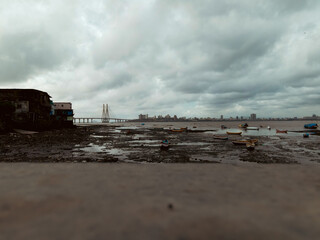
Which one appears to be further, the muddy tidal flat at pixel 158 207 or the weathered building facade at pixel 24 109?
the weathered building facade at pixel 24 109

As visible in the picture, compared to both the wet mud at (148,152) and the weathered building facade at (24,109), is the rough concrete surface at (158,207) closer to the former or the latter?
the wet mud at (148,152)

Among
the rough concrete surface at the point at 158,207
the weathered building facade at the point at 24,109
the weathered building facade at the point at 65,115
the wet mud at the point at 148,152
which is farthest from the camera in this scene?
the weathered building facade at the point at 65,115

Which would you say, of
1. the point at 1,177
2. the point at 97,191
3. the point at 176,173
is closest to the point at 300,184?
the point at 176,173

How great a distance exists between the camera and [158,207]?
541cm

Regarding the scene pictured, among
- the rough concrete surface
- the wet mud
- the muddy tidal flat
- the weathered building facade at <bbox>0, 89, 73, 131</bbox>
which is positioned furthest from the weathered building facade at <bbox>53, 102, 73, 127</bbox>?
the muddy tidal flat

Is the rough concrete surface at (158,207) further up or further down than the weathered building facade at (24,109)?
further down

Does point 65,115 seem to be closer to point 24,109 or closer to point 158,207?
point 24,109

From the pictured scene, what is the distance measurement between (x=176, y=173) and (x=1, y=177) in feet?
30.7

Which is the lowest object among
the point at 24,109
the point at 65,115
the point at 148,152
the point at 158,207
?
the point at 148,152

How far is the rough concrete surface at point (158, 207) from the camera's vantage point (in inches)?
162

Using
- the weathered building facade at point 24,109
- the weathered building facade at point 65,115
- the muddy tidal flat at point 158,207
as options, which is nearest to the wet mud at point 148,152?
the muddy tidal flat at point 158,207

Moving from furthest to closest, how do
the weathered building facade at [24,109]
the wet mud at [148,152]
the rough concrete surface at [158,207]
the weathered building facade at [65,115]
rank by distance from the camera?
1. the weathered building facade at [65,115]
2. the weathered building facade at [24,109]
3. the wet mud at [148,152]
4. the rough concrete surface at [158,207]

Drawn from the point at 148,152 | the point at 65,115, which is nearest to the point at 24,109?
the point at 65,115

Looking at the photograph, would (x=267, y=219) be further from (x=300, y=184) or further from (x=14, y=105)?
(x=14, y=105)
